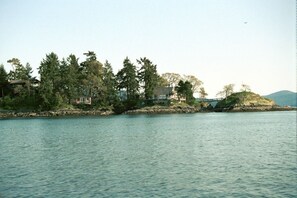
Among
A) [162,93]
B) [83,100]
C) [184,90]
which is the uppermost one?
[184,90]

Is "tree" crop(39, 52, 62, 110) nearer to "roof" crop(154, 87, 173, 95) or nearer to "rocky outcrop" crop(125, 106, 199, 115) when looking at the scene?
"rocky outcrop" crop(125, 106, 199, 115)

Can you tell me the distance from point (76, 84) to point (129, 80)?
2456cm

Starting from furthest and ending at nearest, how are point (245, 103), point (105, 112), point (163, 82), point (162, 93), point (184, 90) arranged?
1. point (163, 82)
2. point (245, 103)
3. point (184, 90)
4. point (162, 93)
5. point (105, 112)

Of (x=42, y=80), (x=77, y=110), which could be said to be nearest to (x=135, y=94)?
(x=77, y=110)

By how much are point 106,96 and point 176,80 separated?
191 ft

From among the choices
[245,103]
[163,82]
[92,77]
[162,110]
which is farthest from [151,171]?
[245,103]

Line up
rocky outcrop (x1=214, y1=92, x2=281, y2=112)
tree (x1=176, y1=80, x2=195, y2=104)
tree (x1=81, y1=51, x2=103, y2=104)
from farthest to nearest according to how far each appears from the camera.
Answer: rocky outcrop (x1=214, y1=92, x2=281, y2=112), tree (x1=176, y1=80, x2=195, y2=104), tree (x1=81, y1=51, x2=103, y2=104)

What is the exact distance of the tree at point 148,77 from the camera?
154375mm

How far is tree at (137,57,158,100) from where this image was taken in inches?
6078

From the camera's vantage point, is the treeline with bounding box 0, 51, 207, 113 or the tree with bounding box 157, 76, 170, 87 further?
the tree with bounding box 157, 76, 170, 87

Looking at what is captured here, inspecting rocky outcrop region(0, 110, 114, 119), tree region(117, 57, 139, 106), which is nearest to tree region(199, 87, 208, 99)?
tree region(117, 57, 139, 106)

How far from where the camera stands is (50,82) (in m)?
138

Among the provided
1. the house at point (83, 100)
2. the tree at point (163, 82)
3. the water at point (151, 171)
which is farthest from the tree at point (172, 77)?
the water at point (151, 171)

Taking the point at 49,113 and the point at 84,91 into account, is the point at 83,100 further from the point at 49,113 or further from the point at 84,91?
the point at 49,113
